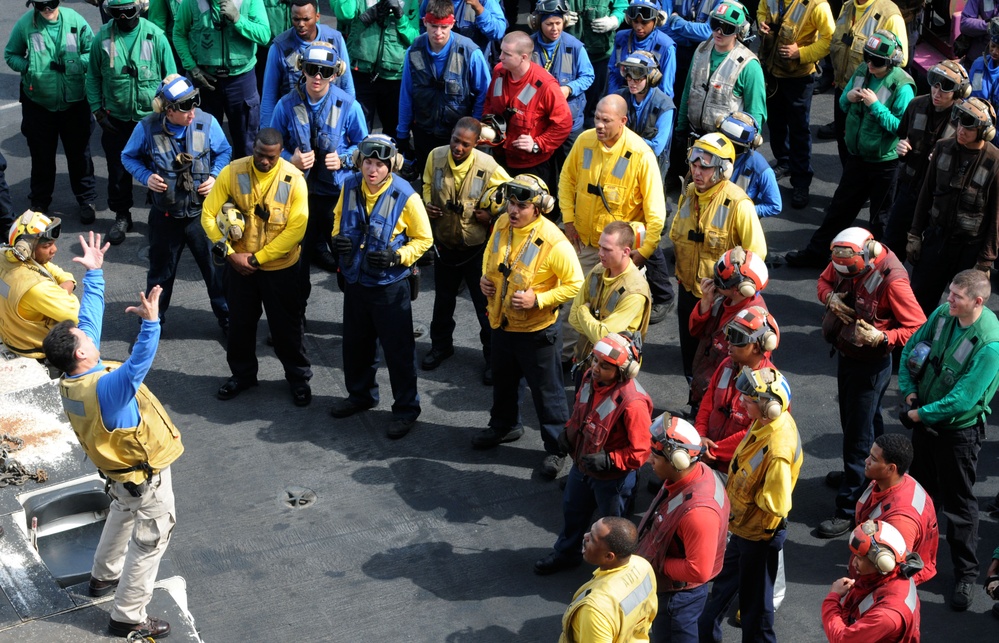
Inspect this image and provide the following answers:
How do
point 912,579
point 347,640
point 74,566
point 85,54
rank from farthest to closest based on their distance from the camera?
point 85,54 → point 74,566 → point 347,640 → point 912,579

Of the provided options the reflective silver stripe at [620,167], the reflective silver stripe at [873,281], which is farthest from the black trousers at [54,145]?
the reflective silver stripe at [873,281]

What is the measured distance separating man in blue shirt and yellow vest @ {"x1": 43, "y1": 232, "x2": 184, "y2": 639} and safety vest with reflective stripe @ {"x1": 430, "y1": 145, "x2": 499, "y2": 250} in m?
3.17

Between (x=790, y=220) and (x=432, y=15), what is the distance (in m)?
4.11

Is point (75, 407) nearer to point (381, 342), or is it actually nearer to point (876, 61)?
point (381, 342)

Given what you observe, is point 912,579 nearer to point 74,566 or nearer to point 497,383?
point 497,383

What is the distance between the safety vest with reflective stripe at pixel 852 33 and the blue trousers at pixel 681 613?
649 centimetres

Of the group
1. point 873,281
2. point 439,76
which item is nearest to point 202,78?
point 439,76

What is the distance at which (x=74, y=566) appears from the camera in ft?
27.6

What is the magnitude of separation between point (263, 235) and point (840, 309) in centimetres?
427

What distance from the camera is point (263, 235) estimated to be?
9352 millimetres

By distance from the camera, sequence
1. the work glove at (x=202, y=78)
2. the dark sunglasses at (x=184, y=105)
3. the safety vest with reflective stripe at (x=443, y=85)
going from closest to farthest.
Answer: the dark sunglasses at (x=184, y=105) → the safety vest with reflective stripe at (x=443, y=85) → the work glove at (x=202, y=78)

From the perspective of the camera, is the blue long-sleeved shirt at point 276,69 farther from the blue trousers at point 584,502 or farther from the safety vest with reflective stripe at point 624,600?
the safety vest with reflective stripe at point 624,600

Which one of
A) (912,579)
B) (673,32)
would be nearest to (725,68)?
(673,32)

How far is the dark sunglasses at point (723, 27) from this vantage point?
10.8m
